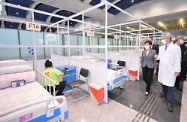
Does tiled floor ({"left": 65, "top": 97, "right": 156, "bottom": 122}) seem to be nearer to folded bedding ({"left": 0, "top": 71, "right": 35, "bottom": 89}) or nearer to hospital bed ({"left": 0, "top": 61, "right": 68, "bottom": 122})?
hospital bed ({"left": 0, "top": 61, "right": 68, "bottom": 122})

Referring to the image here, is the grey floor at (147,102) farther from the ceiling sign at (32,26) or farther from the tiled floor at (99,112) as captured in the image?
the ceiling sign at (32,26)

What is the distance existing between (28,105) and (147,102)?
8.32 ft

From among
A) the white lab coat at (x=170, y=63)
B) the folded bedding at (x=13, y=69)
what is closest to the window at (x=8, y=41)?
the folded bedding at (x=13, y=69)

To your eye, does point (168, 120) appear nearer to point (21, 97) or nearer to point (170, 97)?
point (170, 97)

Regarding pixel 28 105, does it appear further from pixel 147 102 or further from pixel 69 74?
pixel 147 102

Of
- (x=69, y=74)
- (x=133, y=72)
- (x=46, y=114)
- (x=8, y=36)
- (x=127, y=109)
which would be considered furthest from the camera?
(x=8, y=36)

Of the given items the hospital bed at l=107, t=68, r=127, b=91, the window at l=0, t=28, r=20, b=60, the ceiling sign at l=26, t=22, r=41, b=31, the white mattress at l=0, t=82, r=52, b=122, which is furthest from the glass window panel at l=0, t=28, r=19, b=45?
the hospital bed at l=107, t=68, r=127, b=91

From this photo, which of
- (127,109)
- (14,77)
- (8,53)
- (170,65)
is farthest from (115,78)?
(8,53)

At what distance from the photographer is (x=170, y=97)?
7.36 feet

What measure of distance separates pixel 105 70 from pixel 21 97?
67.5 inches

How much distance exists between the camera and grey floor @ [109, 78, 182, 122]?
204cm

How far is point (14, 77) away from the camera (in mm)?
2158

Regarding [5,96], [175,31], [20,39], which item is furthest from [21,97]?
[175,31]

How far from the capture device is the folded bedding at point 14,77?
204cm
